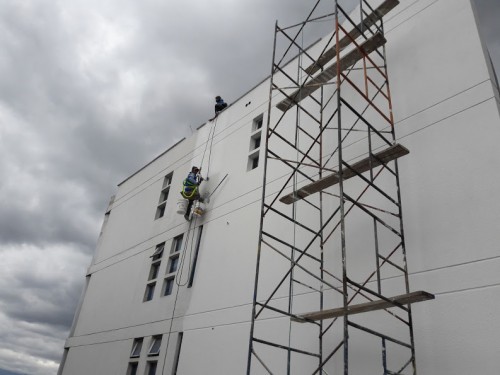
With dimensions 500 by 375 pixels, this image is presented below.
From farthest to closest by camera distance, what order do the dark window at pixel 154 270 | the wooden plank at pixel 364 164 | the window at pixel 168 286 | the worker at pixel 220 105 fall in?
the worker at pixel 220 105, the dark window at pixel 154 270, the window at pixel 168 286, the wooden plank at pixel 364 164

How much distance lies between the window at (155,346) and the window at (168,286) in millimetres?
1272

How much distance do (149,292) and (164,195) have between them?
152 inches

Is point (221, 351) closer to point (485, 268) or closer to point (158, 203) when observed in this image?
point (485, 268)

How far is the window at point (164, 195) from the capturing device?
16.1 meters

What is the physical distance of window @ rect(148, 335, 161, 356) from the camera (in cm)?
1216

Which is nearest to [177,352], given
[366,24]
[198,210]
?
[198,210]

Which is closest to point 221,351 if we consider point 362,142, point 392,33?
point 362,142

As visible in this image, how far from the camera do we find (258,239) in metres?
10.2

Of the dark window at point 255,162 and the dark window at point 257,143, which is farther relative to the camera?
the dark window at point 257,143

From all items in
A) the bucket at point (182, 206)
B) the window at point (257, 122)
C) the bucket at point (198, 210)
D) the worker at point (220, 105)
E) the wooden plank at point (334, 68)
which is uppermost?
the worker at point (220, 105)

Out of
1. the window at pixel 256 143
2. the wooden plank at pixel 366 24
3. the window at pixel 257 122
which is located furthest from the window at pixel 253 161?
the wooden plank at pixel 366 24

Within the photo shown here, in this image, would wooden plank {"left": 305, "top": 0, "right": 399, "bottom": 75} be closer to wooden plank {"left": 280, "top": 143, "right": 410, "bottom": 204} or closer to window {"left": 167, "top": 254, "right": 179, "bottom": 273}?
wooden plank {"left": 280, "top": 143, "right": 410, "bottom": 204}

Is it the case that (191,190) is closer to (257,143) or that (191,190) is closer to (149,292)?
(257,143)

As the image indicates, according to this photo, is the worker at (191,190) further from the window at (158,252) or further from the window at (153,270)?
the window at (153,270)
